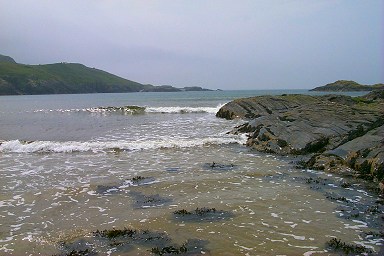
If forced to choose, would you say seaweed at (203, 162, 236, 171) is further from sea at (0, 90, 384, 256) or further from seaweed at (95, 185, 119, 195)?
seaweed at (95, 185, 119, 195)

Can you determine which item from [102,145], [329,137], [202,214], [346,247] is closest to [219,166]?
[202,214]

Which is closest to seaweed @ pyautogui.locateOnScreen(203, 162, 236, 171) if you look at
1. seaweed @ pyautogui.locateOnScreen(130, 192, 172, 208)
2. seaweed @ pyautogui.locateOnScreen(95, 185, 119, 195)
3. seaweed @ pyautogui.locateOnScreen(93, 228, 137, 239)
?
seaweed @ pyautogui.locateOnScreen(130, 192, 172, 208)

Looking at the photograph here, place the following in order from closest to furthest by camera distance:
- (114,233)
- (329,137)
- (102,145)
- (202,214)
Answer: (114,233) → (202,214) → (329,137) → (102,145)

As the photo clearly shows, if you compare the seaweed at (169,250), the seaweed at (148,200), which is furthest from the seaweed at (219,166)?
the seaweed at (169,250)

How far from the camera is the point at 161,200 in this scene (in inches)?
540

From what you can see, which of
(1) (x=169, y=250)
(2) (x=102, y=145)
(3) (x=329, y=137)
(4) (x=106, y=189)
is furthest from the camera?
(2) (x=102, y=145)

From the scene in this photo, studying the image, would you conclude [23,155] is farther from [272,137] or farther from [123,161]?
[272,137]

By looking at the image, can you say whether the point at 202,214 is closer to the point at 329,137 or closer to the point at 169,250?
the point at 169,250

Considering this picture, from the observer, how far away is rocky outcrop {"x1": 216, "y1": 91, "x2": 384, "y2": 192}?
58.9 feet

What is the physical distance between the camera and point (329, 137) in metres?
23.8

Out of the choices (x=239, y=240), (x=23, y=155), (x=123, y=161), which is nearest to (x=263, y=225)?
(x=239, y=240)

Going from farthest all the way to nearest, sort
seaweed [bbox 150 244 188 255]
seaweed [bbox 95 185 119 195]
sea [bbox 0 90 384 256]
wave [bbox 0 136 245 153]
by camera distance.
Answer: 1. wave [bbox 0 136 245 153]
2. seaweed [bbox 95 185 119 195]
3. sea [bbox 0 90 384 256]
4. seaweed [bbox 150 244 188 255]

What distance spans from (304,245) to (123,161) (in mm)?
14774

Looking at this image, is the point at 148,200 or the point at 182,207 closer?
the point at 182,207
